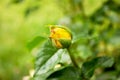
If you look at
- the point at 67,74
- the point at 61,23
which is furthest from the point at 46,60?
the point at 61,23

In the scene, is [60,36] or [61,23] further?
[61,23]

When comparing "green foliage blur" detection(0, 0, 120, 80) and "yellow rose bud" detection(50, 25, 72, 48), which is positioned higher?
"green foliage blur" detection(0, 0, 120, 80)

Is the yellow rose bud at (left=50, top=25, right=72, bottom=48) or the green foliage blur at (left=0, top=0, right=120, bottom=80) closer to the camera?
the yellow rose bud at (left=50, top=25, right=72, bottom=48)

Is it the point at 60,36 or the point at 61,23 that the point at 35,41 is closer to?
the point at 60,36

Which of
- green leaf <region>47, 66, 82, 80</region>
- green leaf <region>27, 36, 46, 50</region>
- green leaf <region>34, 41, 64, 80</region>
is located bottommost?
green leaf <region>47, 66, 82, 80</region>

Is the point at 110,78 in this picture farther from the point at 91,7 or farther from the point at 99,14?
the point at 91,7
